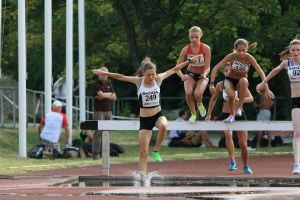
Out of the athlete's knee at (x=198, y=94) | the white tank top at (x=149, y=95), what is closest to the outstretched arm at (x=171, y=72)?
the white tank top at (x=149, y=95)

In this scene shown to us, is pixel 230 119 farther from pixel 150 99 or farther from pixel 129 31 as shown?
pixel 129 31

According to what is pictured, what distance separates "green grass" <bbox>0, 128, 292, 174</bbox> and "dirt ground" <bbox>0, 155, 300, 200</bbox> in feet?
2.53

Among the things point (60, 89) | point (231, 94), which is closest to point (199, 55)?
point (231, 94)

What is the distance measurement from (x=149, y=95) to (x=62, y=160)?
712 cm

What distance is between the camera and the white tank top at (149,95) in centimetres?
1784

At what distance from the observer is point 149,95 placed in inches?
704

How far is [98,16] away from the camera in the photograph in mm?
41531

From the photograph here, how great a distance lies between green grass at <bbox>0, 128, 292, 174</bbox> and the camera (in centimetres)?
2191

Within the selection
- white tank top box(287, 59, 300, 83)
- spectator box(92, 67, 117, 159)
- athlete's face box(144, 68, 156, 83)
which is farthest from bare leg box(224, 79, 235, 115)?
spectator box(92, 67, 117, 159)

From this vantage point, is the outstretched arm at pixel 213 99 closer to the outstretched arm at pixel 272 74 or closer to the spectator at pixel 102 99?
the outstretched arm at pixel 272 74

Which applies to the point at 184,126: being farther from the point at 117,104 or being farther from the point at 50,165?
the point at 117,104

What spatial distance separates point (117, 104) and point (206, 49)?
2397 centimetres

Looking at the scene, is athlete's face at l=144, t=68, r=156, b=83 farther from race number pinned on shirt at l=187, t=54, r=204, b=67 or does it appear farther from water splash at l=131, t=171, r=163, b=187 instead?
water splash at l=131, t=171, r=163, b=187

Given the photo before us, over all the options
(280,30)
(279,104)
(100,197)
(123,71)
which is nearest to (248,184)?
(100,197)
